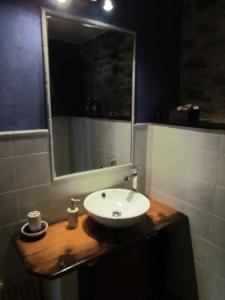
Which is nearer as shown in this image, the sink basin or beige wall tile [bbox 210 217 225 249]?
beige wall tile [bbox 210 217 225 249]

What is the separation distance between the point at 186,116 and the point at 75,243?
114 centimetres

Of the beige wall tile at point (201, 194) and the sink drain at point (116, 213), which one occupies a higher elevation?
the beige wall tile at point (201, 194)

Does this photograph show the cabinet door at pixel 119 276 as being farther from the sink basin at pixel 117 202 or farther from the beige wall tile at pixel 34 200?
the beige wall tile at pixel 34 200

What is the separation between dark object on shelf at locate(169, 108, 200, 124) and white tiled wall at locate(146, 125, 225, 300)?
108 millimetres

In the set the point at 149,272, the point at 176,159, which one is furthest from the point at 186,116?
the point at 149,272

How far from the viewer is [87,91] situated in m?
1.54

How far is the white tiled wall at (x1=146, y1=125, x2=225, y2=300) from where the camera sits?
4.49ft

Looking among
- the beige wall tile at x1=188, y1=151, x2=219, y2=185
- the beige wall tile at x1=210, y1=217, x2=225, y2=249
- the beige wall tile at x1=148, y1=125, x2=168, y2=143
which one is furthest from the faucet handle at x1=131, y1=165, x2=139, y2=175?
the beige wall tile at x1=210, y1=217, x2=225, y2=249

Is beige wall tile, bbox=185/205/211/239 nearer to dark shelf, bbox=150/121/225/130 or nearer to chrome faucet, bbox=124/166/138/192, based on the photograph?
chrome faucet, bbox=124/166/138/192

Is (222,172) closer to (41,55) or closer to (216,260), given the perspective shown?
(216,260)

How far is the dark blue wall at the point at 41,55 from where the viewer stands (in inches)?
45.3

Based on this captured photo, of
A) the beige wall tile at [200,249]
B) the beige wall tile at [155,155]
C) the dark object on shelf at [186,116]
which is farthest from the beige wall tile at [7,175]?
the beige wall tile at [200,249]

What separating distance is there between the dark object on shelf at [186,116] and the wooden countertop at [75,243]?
70 centimetres

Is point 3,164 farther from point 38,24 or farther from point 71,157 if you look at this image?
point 38,24
